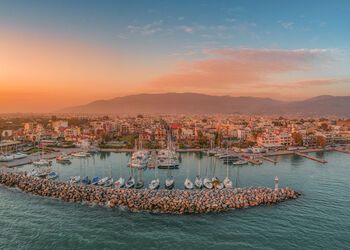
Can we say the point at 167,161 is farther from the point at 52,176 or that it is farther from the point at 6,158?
the point at 6,158

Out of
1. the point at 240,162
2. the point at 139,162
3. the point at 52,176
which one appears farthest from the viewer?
the point at 240,162

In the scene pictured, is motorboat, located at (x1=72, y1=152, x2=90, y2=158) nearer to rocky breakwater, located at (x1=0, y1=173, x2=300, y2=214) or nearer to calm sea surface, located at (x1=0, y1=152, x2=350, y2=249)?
calm sea surface, located at (x1=0, y1=152, x2=350, y2=249)

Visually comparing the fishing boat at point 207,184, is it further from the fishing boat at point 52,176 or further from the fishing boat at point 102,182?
the fishing boat at point 52,176

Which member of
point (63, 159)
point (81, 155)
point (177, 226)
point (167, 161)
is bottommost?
point (177, 226)

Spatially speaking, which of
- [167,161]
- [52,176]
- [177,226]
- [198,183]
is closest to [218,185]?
[198,183]

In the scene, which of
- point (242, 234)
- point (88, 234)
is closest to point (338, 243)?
point (242, 234)

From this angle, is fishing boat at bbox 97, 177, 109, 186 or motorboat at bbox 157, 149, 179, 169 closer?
fishing boat at bbox 97, 177, 109, 186

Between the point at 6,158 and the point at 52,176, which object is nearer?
the point at 52,176

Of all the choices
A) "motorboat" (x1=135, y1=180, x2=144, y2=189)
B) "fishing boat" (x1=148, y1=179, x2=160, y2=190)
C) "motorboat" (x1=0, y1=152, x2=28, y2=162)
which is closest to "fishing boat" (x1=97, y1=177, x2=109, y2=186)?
"motorboat" (x1=135, y1=180, x2=144, y2=189)

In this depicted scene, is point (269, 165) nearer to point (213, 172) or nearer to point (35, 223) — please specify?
point (213, 172)

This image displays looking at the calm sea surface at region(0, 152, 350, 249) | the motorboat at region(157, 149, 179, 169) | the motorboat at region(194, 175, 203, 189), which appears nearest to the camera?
the calm sea surface at region(0, 152, 350, 249)
